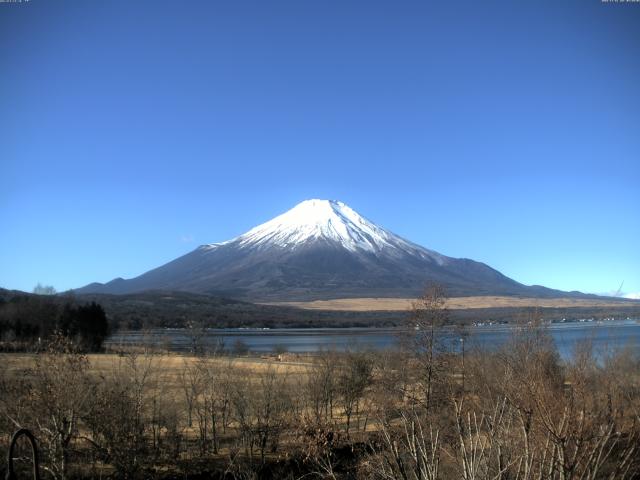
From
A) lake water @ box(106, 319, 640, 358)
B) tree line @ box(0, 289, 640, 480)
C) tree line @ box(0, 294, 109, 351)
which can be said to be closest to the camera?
tree line @ box(0, 289, 640, 480)

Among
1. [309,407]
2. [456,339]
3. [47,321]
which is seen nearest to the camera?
[456,339]

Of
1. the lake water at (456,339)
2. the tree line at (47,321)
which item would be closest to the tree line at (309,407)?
the lake water at (456,339)

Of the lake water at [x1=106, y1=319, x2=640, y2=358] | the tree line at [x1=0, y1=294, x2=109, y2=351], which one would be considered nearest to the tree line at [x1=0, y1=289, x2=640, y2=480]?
the lake water at [x1=106, y1=319, x2=640, y2=358]

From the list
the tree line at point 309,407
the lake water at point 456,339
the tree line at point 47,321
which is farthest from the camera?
the tree line at point 47,321

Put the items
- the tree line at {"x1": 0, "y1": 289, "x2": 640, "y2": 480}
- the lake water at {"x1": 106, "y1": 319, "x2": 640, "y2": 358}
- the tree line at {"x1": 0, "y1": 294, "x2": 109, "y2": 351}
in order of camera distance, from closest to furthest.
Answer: the tree line at {"x1": 0, "y1": 289, "x2": 640, "y2": 480} < the lake water at {"x1": 106, "y1": 319, "x2": 640, "y2": 358} < the tree line at {"x1": 0, "y1": 294, "x2": 109, "y2": 351}

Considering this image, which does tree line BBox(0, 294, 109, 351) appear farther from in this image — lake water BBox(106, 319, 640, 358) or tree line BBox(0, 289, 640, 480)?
tree line BBox(0, 289, 640, 480)

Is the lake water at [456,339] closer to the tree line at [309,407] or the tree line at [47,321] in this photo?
the tree line at [309,407]

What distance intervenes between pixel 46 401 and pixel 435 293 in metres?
19.5

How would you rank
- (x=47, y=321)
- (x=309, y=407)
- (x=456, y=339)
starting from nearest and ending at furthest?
(x=456, y=339) → (x=309, y=407) → (x=47, y=321)

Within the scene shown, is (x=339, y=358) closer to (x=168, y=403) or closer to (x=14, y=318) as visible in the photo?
(x=168, y=403)

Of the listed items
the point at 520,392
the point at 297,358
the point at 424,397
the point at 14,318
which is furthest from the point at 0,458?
the point at 14,318

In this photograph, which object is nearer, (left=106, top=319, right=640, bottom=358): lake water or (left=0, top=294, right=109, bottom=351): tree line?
(left=106, top=319, right=640, bottom=358): lake water

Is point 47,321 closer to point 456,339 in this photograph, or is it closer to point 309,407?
point 309,407

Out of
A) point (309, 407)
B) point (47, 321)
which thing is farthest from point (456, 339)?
point (47, 321)
